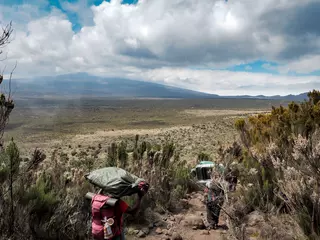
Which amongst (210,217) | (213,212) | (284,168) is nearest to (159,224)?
(210,217)

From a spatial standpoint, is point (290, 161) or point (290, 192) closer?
point (290, 192)

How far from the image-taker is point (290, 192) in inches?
183

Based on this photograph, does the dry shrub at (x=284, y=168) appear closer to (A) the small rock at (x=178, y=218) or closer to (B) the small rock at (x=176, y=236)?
(B) the small rock at (x=176, y=236)

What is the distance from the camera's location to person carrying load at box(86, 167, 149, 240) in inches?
169

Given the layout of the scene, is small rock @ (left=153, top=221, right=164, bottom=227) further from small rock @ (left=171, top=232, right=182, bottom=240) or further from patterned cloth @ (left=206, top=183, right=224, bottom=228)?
patterned cloth @ (left=206, top=183, right=224, bottom=228)

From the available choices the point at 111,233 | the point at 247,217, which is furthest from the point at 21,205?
the point at 247,217

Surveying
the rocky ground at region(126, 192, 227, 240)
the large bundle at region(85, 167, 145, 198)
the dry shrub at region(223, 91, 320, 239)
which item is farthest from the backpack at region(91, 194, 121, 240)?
the rocky ground at region(126, 192, 227, 240)

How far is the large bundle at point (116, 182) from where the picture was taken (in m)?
4.27

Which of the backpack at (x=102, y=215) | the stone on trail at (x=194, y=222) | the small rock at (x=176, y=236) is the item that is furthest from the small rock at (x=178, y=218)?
the backpack at (x=102, y=215)

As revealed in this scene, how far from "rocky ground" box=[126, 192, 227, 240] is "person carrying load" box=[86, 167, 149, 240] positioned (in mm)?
2024

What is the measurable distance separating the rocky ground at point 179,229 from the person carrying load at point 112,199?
6.64ft

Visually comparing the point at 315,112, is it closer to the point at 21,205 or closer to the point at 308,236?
the point at 308,236

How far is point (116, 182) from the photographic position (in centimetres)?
428

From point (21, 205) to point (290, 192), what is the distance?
4.36 m
